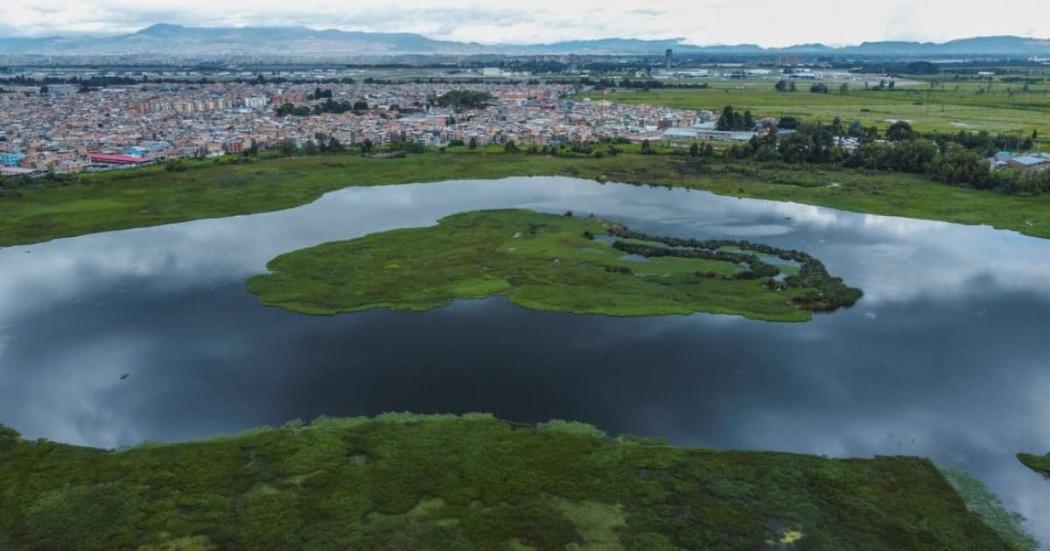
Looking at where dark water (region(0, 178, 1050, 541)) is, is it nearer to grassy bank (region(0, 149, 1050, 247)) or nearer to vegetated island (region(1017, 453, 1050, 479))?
vegetated island (region(1017, 453, 1050, 479))

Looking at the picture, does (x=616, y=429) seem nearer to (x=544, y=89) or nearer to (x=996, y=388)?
(x=996, y=388)

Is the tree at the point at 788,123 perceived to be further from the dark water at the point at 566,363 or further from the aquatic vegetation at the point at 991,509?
the aquatic vegetation at the point at 991,509

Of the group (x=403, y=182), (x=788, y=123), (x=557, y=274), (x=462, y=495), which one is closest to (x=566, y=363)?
(x=462, y=495)

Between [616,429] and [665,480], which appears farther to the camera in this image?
[616,429]

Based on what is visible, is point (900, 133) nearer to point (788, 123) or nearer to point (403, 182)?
point (788, 123)

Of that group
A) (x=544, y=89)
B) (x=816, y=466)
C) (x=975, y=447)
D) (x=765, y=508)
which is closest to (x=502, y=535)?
(x=765, y=508)

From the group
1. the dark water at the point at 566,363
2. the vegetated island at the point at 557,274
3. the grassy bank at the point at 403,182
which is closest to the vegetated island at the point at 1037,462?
the dark water at the point at 566,363

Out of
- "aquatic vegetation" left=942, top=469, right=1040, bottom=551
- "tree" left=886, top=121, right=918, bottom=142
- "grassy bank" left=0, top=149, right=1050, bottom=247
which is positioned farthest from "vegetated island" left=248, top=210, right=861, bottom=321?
"tree" left=886, top=121, right=918, bottom=142
